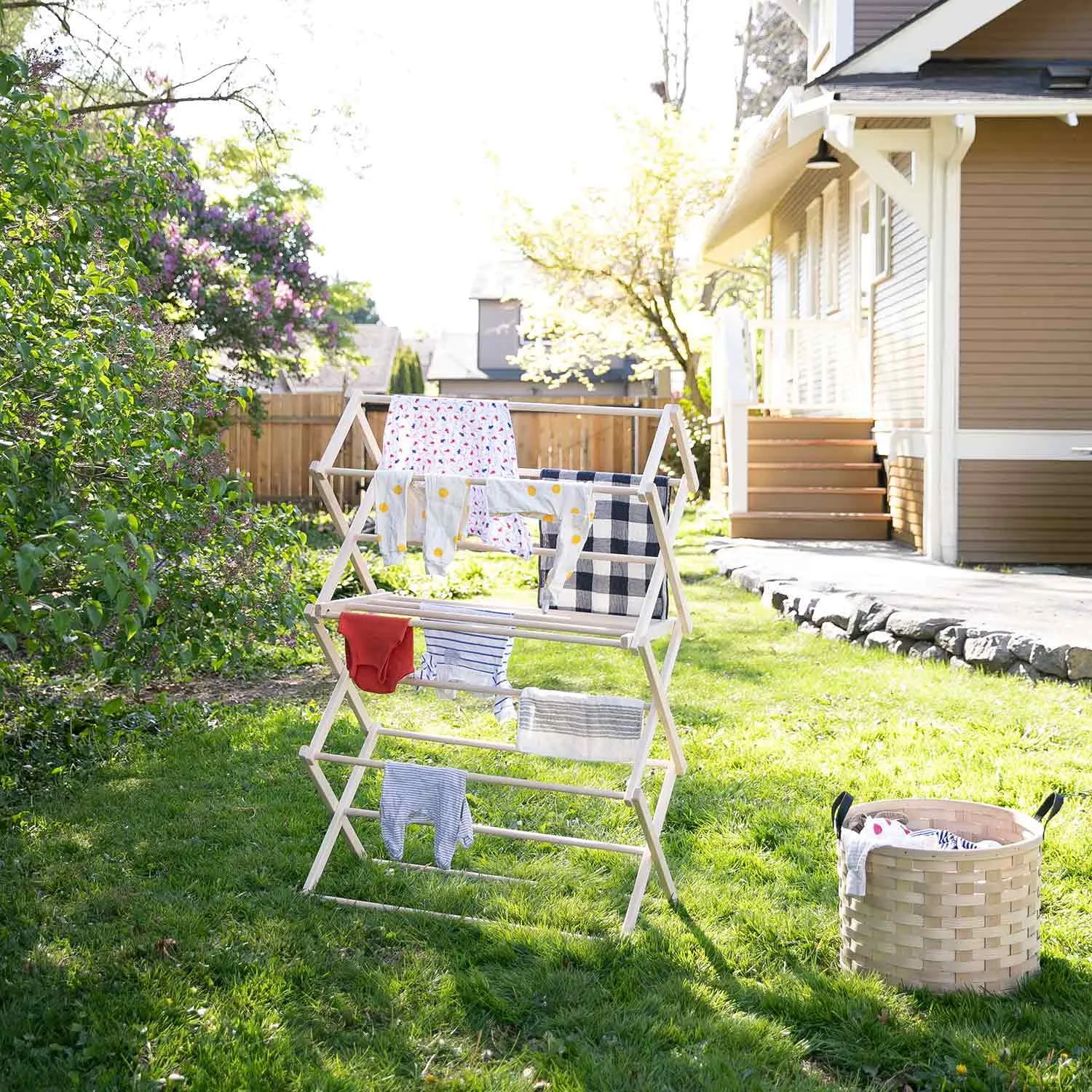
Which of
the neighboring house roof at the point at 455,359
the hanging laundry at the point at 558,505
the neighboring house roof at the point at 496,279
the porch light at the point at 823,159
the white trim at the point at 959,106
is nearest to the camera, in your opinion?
the hanging laundry at the point at 558,505

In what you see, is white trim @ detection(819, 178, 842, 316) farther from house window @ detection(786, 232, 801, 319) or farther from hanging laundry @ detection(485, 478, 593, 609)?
hanging laundry @ detection(485, 478, 593, 609)

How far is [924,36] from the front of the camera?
9.55 meters

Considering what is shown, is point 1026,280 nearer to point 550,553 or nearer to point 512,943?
point 550,553

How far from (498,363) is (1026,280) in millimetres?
27019

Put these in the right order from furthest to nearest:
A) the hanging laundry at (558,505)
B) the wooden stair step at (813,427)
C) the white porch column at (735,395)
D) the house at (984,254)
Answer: the wooden stair step at (813,427) → the white porch column at (735,395) → the house at (984,254) → the hanging laundry at (558,505)

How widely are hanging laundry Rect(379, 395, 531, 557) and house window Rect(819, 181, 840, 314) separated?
10248 millimetres

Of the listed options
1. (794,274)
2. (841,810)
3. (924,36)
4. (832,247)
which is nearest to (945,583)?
(924,36)

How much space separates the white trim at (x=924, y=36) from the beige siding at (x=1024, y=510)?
3.12 m

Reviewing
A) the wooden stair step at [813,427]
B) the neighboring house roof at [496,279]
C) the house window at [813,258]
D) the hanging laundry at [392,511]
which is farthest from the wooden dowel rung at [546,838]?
the neighboring house roof at [496,279]

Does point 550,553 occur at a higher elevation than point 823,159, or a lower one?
lower

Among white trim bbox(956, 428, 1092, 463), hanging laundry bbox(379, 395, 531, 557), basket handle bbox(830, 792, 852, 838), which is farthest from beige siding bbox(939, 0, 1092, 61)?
basket handle bbox(830, 792, 852, 838)

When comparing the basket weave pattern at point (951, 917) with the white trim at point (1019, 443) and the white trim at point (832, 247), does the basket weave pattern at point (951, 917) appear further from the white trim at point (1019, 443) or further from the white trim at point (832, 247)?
the white trim at point (832, 247)

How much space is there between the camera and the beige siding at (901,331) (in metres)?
10.1

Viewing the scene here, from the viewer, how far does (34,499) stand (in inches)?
123
